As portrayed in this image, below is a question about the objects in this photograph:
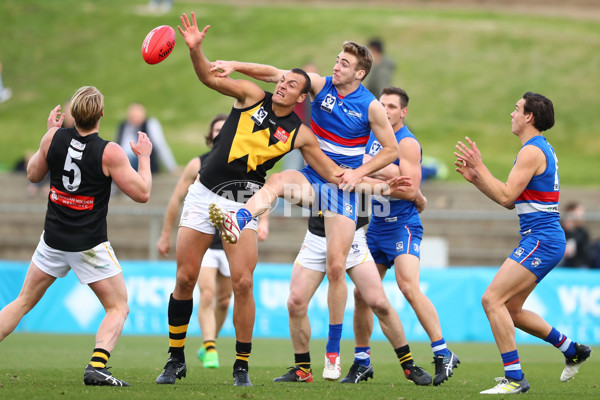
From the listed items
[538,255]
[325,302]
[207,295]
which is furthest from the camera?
[325,302]

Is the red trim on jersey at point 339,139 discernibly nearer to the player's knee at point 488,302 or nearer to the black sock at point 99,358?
the player's knee at point 488,302

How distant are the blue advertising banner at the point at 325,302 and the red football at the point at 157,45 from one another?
23.3ft

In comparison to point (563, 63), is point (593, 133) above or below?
below

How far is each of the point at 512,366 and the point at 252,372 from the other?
302 centimetres

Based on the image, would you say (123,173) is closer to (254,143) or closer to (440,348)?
(254,143)

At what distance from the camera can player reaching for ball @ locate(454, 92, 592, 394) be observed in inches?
300

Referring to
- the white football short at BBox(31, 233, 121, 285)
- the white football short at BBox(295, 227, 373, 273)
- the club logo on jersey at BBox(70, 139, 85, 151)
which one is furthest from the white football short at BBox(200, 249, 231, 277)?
the club logo on jersey at BBox(70, 139, 85, 151)

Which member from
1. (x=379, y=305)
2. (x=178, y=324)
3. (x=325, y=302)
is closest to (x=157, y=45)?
(x=178, y=324)

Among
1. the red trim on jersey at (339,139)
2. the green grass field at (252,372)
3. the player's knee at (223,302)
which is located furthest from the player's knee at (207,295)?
the red trim on jersey at (339,139)

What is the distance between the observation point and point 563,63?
116 ft

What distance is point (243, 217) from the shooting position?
762 cm

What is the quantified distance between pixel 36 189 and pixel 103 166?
12.1m

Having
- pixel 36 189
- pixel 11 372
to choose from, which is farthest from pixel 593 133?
pixel 11 372

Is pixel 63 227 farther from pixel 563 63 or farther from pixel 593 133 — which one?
pixel 563 63
